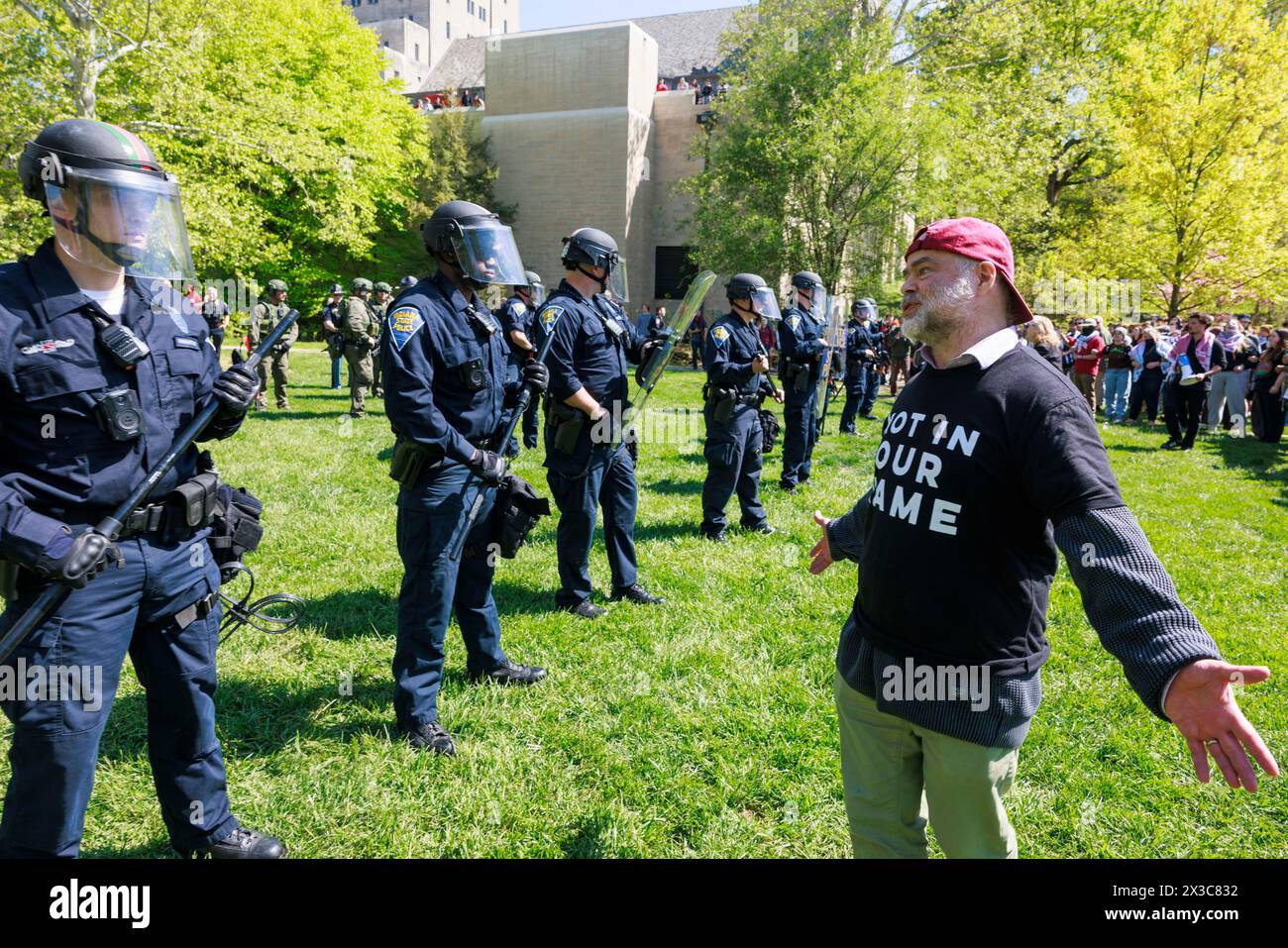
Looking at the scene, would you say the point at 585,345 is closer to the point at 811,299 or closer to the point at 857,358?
the point at 811,299

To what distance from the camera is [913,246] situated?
2.29m

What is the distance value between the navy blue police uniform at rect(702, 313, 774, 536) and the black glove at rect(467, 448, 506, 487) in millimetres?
3522

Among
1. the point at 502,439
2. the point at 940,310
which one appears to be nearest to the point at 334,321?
the point at 502,439

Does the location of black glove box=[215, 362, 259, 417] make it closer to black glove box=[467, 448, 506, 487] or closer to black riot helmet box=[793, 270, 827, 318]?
black glove box=[467, 448, 506, 487]

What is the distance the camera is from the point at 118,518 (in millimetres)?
2396

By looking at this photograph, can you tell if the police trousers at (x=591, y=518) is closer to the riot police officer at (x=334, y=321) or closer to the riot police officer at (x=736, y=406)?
the riot police officer at (x=736, y=406)

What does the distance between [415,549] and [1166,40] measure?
24.1 meters

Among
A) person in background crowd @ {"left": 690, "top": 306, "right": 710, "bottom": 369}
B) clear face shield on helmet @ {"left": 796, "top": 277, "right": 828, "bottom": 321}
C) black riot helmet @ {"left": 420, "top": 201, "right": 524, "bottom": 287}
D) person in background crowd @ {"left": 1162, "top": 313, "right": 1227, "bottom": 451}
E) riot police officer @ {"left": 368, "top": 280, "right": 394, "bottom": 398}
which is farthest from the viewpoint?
person in background crowd @ {"left": 690, "top": 306, "right": 710, "bottom": 369}

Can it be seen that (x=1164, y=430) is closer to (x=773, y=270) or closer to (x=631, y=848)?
(x=773, y=270)

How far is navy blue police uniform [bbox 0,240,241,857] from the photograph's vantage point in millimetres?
2273

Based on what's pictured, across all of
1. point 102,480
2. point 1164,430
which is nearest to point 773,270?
point 1164,430

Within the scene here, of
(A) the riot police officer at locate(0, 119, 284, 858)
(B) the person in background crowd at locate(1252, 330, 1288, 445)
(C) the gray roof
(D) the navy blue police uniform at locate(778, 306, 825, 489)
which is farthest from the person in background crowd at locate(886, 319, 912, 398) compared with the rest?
(C) the gray roof

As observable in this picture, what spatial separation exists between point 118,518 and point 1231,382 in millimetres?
17996
